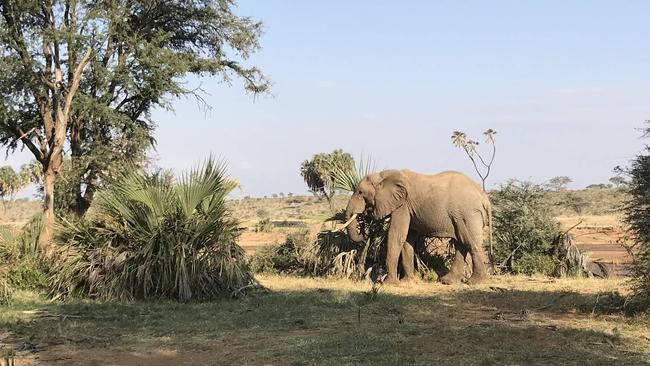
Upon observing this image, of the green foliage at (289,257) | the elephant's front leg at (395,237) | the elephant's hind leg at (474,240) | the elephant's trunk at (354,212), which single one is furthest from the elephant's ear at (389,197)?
the green foliage at (289,257)

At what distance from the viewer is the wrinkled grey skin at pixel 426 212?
14242mm

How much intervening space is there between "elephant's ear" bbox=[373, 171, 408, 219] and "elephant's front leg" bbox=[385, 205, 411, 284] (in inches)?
6.0

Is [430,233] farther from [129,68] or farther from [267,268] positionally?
[129,68]

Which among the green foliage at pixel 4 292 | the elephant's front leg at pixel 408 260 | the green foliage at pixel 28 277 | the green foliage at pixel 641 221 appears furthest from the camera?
the elephant's front leg at pixel 408 260

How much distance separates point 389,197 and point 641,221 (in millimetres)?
6152

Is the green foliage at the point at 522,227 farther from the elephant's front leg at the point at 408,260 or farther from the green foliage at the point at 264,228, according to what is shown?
the green foliage at the point at 264,228

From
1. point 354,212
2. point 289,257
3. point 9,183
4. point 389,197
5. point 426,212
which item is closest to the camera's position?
point 426,212

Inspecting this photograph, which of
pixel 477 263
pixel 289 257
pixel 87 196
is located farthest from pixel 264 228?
pixel 477 263

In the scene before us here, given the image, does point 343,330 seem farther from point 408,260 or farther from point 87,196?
point 87,196

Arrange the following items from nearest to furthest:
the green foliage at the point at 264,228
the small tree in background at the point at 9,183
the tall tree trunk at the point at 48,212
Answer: the tall tree trunk at the point at 48,212
the green foliage at the point at 264,228
the small tree in background at the point at 9,183

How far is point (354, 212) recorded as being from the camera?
14.8 m

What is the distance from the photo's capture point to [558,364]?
6.64 meters

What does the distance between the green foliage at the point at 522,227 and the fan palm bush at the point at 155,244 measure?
742 cm

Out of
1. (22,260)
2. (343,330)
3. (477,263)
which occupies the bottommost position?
(343,330)
